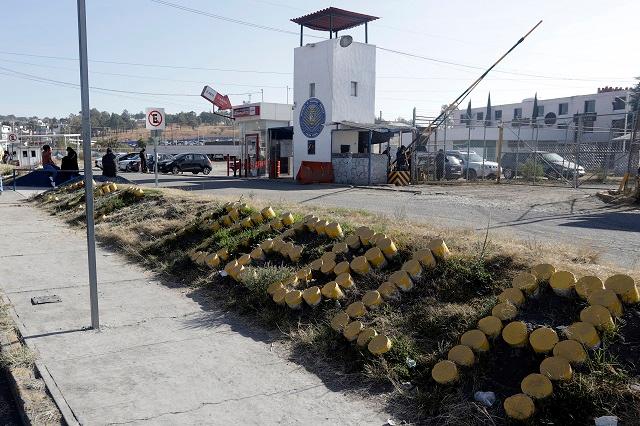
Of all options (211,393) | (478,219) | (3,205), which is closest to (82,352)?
(211,393)

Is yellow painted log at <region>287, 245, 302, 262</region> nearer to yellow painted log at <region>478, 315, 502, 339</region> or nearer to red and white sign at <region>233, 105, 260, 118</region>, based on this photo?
yellow painted log at <region>478, 315, 502, 339</region>

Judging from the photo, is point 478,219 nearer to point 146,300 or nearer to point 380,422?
point 146,300

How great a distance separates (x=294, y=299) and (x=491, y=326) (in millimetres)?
2170

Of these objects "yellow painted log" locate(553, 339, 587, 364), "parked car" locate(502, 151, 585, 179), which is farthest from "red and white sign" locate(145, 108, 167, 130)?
"parked car" locate(502, 151, 585, 179)

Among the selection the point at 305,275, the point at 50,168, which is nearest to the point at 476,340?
the point at 305,275

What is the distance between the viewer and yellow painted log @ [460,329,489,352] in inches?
168

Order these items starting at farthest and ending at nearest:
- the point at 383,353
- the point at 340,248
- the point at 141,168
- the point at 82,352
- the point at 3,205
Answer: the point at 141,168
the point at 3,205
the point at 340,248
the point at 82,352
the point at 383,353

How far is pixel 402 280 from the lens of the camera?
559 centimetres

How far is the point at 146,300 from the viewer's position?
23.0 feet

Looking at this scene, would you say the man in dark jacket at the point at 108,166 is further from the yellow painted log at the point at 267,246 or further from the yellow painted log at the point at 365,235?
the yellow painted log at the point at 365,235

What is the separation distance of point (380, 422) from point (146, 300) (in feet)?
13.3

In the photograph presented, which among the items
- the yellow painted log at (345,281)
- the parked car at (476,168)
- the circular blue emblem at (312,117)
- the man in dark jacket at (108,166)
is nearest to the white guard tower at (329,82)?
→ the circular blue emblem at (312,117)

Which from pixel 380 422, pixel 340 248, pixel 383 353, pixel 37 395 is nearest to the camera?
pixel 380 422

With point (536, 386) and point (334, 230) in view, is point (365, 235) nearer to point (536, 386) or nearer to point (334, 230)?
point (334, 230)
